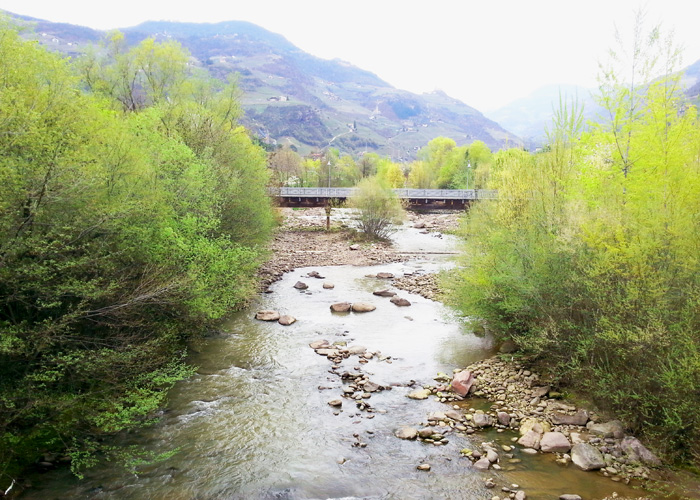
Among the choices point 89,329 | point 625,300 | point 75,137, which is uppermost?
point 75,137

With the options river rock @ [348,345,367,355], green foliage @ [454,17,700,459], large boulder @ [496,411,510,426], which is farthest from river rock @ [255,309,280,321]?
large boulder @ [496,411,510,426]

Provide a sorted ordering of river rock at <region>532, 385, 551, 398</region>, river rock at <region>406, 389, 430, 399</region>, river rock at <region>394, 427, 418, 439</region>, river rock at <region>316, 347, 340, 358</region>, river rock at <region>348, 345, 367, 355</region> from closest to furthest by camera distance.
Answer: river rock at <region>394, 427, 418, 439</region>
river rock at <region>532, 385, 551, 398</region>
river rock at <region>406, 389, 430, 399</region>
river rock at <region>316, 347, 340, 358</region>
river rock at <region>348, 345, 367, 355</region>

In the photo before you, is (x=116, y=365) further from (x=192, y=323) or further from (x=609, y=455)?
(x=609, y=455)

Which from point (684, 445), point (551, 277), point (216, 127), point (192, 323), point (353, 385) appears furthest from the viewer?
point (216, 127)

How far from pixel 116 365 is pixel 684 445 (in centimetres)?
1409

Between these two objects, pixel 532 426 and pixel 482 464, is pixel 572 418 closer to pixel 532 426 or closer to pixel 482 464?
pixel 532 426

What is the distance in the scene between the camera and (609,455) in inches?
418

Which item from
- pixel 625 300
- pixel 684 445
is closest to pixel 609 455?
pixel 684 445

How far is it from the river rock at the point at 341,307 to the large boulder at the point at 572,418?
1299 cm

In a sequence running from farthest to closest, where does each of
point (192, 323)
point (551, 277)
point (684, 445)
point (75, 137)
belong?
point (192, 323) → point (551, 277) → point (75, 137) → point (684, 445)

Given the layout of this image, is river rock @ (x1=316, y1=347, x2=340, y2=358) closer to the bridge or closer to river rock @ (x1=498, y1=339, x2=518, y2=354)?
river rock @ (x1=498, y1=339, x2=518, y2=354)

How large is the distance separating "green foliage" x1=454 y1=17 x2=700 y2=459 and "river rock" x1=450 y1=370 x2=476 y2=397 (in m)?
2.15

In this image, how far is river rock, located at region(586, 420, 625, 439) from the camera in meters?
11.3

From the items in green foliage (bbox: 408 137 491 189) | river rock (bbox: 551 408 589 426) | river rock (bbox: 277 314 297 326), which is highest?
green foliage (bbox: 408 137 491 189)
